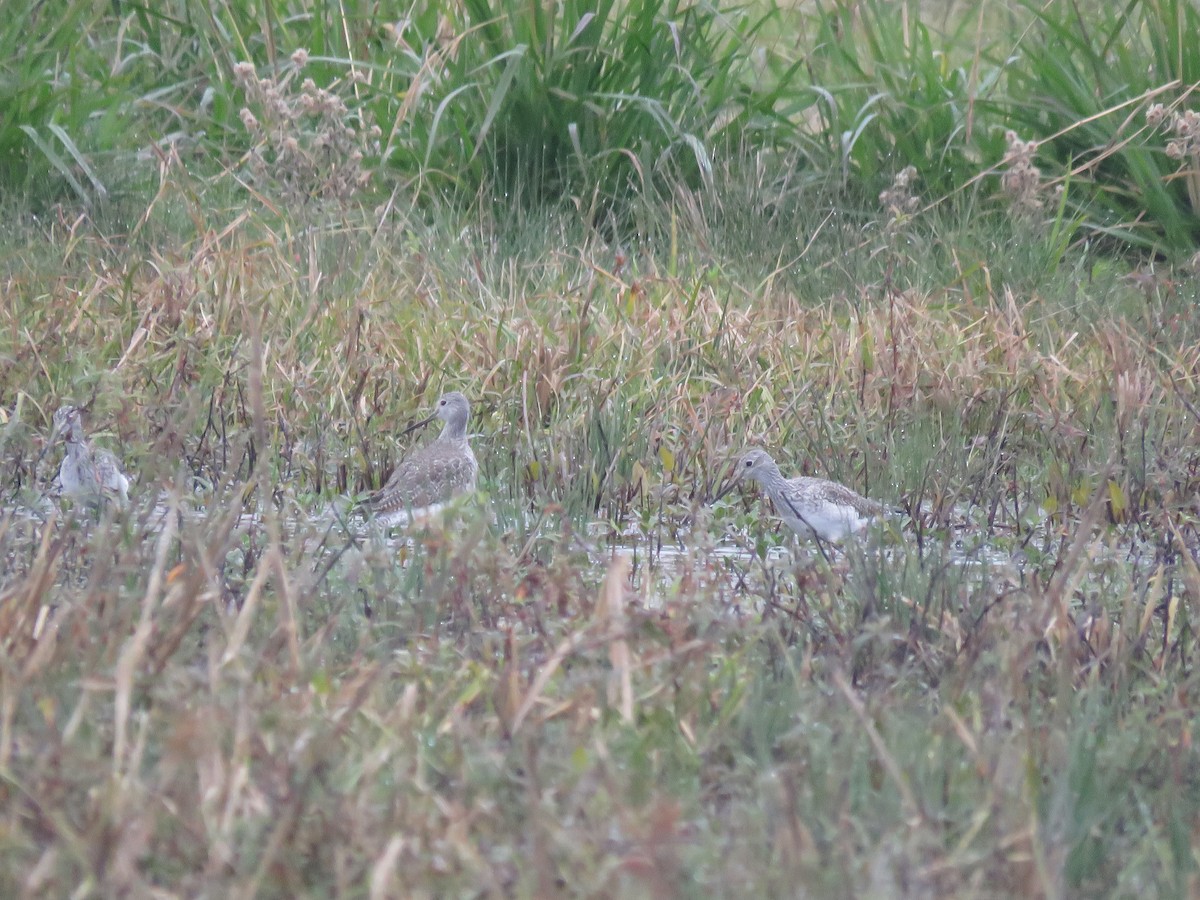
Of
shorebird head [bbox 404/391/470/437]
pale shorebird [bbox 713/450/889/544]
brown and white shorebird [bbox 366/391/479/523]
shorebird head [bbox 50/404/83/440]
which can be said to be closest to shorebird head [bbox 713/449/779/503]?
pale shorebird [bbox 713/450/889/544]

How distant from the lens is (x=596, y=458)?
217 inches

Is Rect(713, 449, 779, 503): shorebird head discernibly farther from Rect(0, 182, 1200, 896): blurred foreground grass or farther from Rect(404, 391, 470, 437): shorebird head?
Rect(404, 391, 470, 437): shorebird head

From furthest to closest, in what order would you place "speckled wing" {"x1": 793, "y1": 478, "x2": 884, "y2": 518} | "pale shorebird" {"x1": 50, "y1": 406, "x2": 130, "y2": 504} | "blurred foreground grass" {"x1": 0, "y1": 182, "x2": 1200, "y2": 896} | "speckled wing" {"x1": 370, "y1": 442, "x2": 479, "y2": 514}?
"speckled wing" {"x1": 370, "y1": 442, "x2": 479, "y2": 514} → "speckled wing" {"x1": 793, "y1": 478, "x2": 884, "y2": 518} → "pale shorebird" {"x1": 50, "y1": 406, "x2": 130, "y2": 504} → "blurred foreground grass" {"x1": 0, "y1": 182, "x2": 1200, "y2": 896}

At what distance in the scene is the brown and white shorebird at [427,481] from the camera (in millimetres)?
5273

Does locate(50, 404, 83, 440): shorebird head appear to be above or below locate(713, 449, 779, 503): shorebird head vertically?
above

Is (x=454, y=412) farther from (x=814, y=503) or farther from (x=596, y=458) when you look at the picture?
(x=814, y=503)

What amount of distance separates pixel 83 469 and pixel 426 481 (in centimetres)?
97

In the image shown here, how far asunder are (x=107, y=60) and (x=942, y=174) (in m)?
4.61

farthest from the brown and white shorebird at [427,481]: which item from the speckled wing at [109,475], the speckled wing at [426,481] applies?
the speckled wing at [109,475]

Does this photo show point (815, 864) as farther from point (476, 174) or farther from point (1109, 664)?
point (476, 174)

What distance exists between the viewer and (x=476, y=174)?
893 cm

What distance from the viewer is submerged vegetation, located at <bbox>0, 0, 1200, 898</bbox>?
8.72 ft

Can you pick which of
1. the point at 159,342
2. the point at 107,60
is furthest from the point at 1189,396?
the point at 107,60

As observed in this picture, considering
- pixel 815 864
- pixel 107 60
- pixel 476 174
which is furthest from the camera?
pixel 107 60
